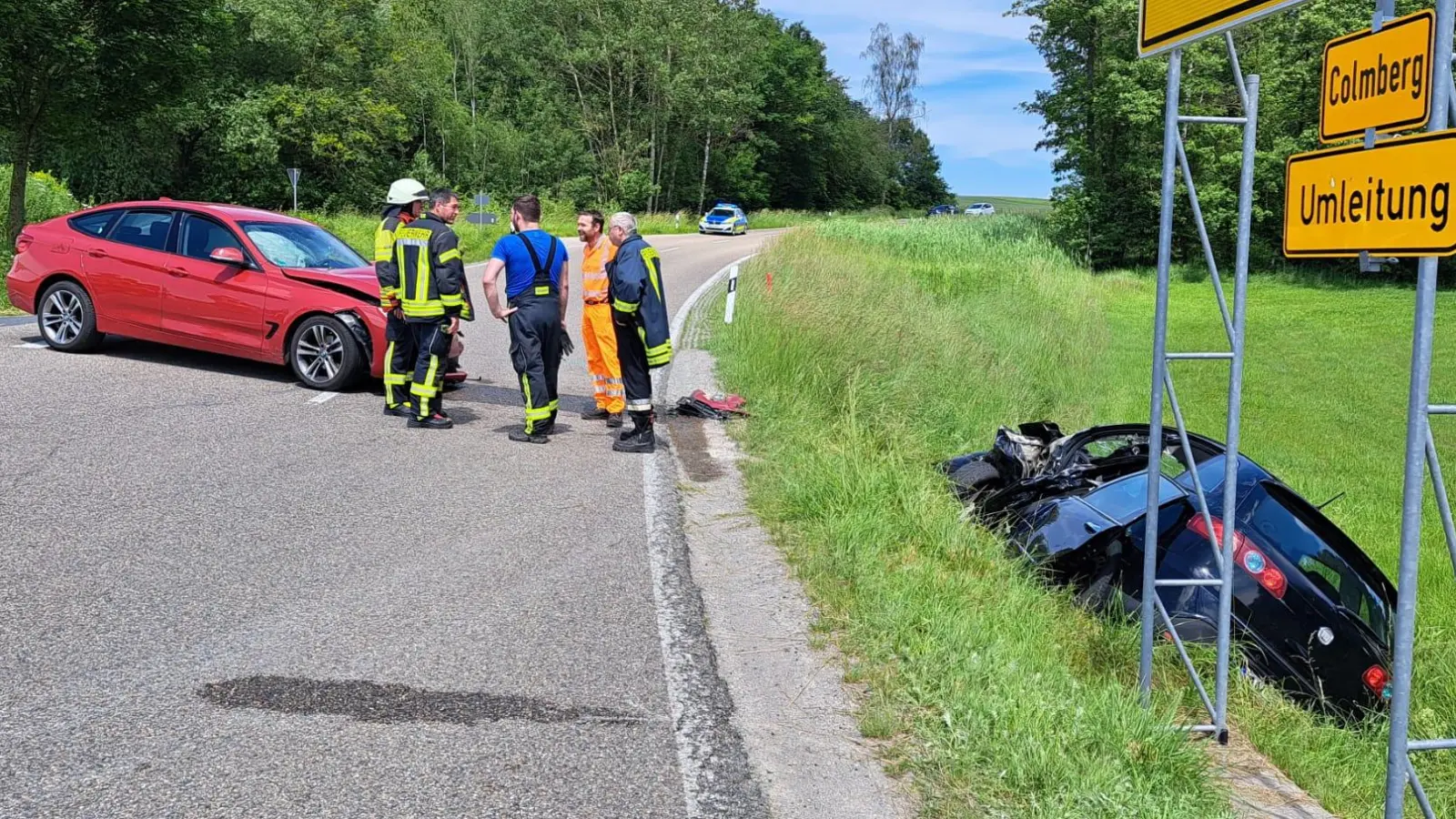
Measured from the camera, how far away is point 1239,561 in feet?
17.3

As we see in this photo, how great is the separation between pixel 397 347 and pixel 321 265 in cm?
182

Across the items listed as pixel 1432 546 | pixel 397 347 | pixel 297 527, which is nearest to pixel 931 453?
pixel 1432 546

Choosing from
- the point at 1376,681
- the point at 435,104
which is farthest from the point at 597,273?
the point at 435,104

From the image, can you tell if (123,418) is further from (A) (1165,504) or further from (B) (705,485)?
(A) (1165,504)

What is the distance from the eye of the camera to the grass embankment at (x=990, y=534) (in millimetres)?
3682

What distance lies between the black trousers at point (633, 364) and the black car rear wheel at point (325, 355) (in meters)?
2.63

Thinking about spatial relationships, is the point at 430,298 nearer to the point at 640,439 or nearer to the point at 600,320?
the point at 600,320

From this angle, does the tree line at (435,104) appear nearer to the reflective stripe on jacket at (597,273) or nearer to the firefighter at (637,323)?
the reflective stripe on jacket at (597,273)

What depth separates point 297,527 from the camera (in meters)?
6.05

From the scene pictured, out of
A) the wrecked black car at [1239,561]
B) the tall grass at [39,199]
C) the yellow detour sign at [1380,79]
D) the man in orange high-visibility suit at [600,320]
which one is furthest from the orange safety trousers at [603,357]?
the tall grass at [39,199]

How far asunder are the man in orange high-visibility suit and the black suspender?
0.45m

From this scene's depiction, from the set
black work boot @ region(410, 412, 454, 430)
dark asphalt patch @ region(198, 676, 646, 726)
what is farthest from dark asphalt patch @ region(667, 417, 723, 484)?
dark asphalt patch @ region(198, 676, 646, 726)

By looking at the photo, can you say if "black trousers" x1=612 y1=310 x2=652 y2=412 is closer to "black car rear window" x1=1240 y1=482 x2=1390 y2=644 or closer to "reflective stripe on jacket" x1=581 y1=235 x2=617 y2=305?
"reflective stripe on jacket" x1=581 y1=235 x2=617 y2=305

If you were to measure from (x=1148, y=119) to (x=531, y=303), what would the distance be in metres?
32.6
